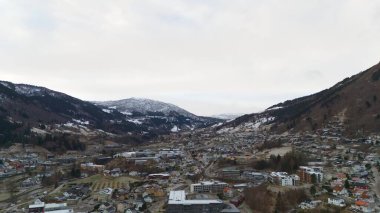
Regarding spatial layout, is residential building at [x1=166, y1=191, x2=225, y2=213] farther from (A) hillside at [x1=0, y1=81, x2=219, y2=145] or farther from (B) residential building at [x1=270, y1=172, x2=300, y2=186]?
(A) hillside at [x1=0, y1=81, x2=219, y2=145]

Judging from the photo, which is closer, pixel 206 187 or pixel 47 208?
pixel 47 208

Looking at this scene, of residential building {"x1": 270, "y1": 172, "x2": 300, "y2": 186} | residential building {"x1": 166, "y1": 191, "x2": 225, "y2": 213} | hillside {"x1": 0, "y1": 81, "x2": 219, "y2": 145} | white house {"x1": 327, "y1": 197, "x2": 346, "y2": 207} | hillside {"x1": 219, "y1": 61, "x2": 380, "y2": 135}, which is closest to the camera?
residential building {"x1": 166, "y1": 191, "x2": 225, "y2": 213}

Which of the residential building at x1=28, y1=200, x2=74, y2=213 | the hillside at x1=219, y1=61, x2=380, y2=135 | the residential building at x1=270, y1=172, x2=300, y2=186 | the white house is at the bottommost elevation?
the residential building at x1=28, y1=200, x2=74, y2=213

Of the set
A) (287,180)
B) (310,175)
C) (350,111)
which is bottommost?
(287,180)

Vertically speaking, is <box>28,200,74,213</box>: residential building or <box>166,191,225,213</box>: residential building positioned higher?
<box>166,191,225,213</box>: residential building

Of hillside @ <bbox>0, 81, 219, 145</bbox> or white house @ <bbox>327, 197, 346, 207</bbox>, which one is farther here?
hillside @ <bbox>0, 81, 219, 145</bbox>

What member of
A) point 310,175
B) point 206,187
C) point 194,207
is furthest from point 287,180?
point 194,207

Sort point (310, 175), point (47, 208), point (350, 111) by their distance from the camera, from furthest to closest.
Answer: point (350, 111)
point (310, 175)
point (47, 208)

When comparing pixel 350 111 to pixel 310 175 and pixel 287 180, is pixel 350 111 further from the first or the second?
pixel 287 180

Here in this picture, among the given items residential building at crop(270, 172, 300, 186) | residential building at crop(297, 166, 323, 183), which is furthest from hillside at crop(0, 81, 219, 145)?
residential building at crop(297, 166, 323, 183)

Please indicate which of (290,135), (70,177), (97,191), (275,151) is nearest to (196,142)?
(290,135)

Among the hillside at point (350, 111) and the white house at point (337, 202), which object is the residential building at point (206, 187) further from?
the hillside at point (350, 111)

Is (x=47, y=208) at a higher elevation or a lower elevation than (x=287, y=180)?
lower
